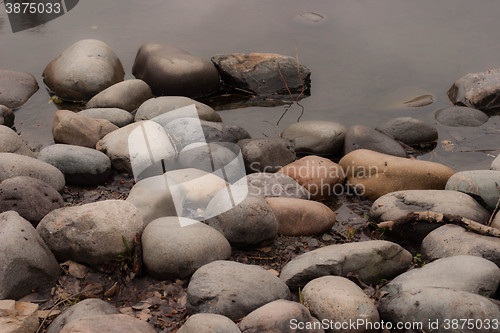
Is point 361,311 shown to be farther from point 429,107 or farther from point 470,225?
point 429,107

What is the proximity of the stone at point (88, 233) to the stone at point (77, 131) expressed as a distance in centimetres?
191

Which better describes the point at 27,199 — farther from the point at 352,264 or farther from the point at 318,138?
the point at 318,138

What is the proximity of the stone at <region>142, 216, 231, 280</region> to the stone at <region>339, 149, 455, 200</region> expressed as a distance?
1.96 metres

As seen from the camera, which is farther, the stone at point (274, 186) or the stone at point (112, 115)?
the stone at point (112, 115)

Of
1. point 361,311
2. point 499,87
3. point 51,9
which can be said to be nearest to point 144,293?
point 361,311

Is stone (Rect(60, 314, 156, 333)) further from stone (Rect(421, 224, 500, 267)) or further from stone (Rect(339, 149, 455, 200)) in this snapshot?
stone (Rect(339, 149, 455, 200))

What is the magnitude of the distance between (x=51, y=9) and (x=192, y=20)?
111 inches

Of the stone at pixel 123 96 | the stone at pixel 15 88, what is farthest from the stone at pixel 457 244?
the stone at pixel 15 88

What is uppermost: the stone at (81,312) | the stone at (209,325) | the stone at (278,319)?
the stone at (209,325)

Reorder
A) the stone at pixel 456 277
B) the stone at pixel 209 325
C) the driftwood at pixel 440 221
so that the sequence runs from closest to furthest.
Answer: the stone at pixel 209 325 < the stone at pixel 456 277 < the driftwood at pixel 440 221

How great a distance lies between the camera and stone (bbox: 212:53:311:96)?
770 centimetres

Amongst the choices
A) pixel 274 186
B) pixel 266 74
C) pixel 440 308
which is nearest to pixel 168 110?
pixel 266 74

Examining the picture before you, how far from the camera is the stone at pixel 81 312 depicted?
3.53m

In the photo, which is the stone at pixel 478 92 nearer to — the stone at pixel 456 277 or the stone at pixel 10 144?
the stone at pixel 456 277
